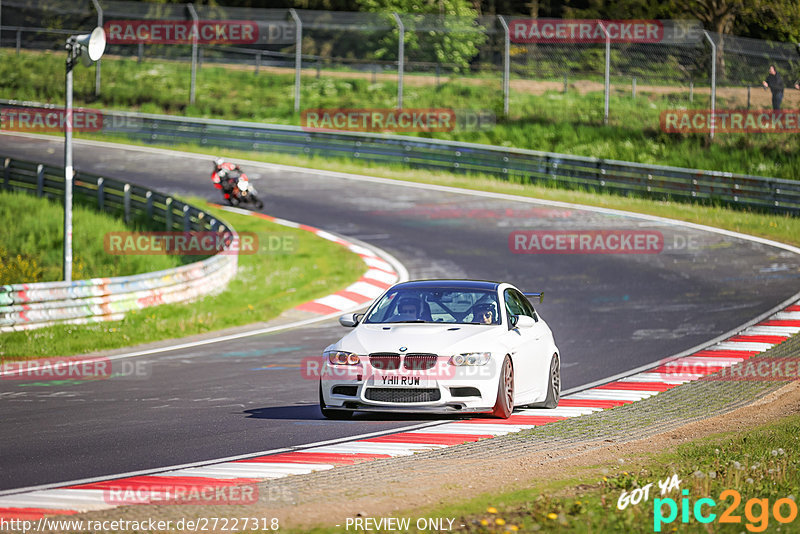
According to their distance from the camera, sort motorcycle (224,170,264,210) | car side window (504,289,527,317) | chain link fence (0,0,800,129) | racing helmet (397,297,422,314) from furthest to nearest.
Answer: chain link fence (0,0,800,129) < motorcycle (224,170,264,210) < car side window (504,289,527,317) < racing helmet (397,297,422,314)

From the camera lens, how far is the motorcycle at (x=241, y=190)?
30875 millimetres

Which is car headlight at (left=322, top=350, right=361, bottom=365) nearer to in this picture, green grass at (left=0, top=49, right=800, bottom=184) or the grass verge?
the grass verge

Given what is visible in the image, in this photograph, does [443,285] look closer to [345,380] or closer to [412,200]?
[345,380]

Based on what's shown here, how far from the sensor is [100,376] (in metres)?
14.4

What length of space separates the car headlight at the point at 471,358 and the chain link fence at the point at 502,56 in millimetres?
23905

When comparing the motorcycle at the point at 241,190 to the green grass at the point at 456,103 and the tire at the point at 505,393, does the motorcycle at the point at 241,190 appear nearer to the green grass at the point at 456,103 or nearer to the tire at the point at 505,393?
the green grass at the point at 456,103

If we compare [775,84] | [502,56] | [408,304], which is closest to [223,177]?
[502,56]

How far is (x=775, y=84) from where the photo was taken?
1296 inches

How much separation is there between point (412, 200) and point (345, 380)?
22.1 meters

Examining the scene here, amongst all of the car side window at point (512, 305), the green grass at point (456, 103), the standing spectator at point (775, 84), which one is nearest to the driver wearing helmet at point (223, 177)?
the green grass at point (456, 103)

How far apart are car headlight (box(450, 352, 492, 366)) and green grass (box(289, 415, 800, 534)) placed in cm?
202

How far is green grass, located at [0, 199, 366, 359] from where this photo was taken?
17.1 meters

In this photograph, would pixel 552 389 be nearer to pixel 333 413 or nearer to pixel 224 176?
pixel 333 413

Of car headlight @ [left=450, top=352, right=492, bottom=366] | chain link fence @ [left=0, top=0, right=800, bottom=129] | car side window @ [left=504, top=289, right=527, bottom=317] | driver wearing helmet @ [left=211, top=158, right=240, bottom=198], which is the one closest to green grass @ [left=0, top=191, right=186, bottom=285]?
driver wearing helmet @ [left=211, top=158, right=240, bottom=198]
